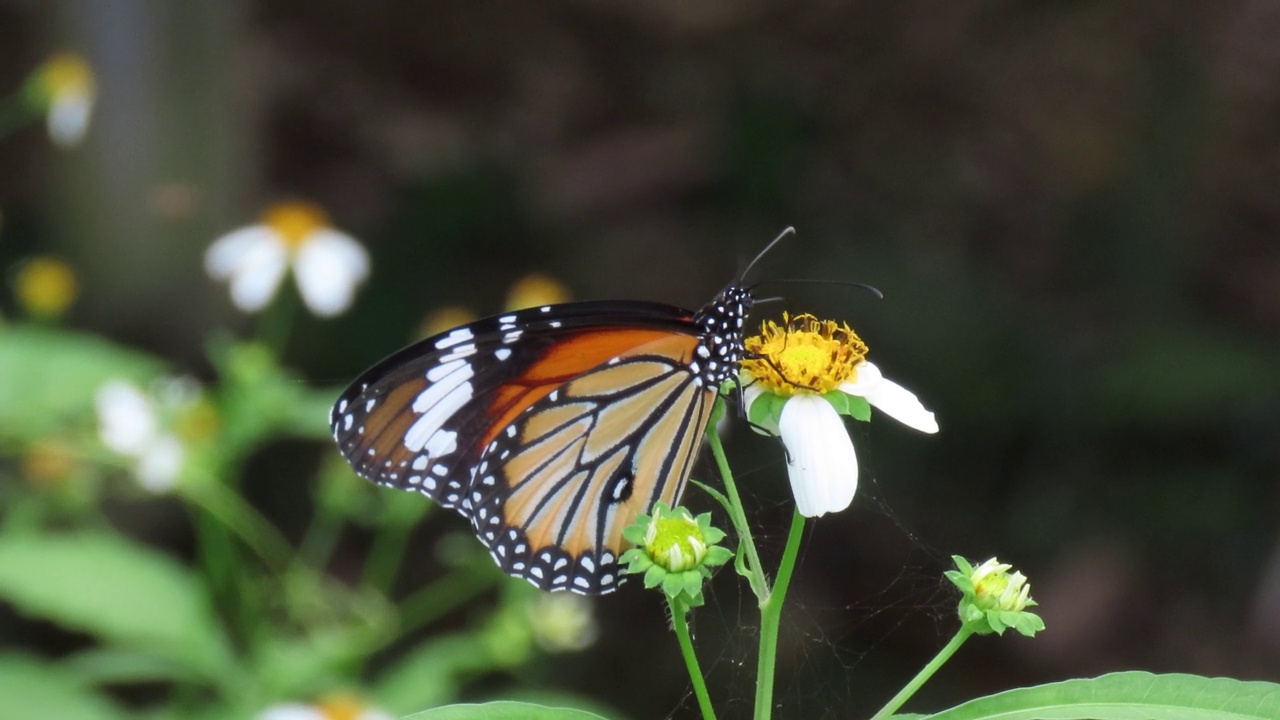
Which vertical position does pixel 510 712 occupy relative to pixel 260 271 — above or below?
below

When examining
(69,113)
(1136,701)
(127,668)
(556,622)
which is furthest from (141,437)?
(1136,701)

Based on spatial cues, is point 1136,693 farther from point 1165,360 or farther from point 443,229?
point 443,229

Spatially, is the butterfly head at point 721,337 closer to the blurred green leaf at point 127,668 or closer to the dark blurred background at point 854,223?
the dark blurred background at point 854,223

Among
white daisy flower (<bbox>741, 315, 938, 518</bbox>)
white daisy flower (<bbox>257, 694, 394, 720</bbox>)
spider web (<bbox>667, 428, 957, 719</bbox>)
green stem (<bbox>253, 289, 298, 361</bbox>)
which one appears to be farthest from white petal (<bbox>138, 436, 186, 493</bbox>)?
white daisy flower (<bbox>741, 315, 938, 518</bbox>)

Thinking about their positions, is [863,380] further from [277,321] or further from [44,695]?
[277,321]

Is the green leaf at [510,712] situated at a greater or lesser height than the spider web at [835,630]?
lesser

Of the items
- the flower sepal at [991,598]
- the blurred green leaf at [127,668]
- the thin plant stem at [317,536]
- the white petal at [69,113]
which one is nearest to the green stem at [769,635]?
the flower sepal at [991,598]
